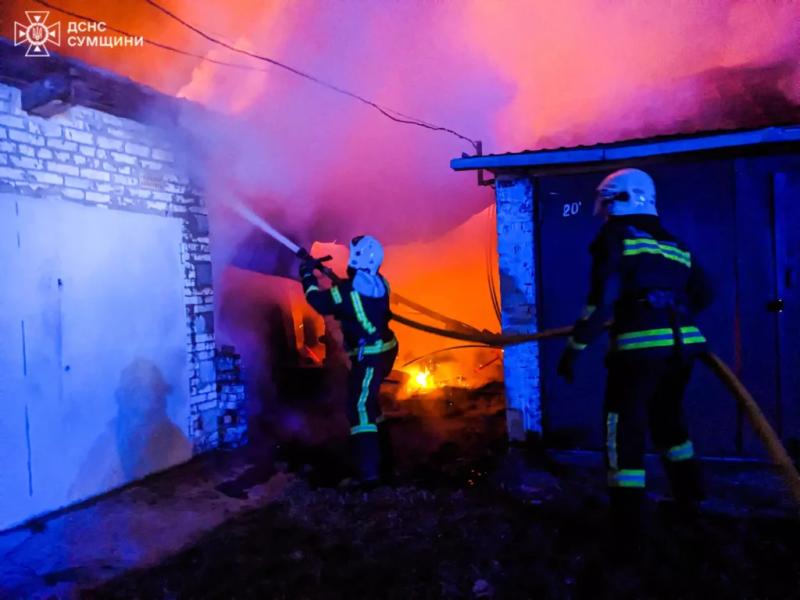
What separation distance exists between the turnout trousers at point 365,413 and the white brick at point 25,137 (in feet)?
10.8

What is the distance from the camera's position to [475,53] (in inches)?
407

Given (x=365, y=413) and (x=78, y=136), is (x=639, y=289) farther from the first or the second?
(x=78, y=136)

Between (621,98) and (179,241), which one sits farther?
(621,98)

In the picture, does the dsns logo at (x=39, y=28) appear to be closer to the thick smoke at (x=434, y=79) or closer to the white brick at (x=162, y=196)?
the thick smoke at (x=434, y=79)

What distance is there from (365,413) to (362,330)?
2.50 feet

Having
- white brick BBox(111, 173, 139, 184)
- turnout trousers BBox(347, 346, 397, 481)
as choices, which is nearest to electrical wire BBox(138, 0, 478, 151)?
white brick BBox(111, 173, 139, 184)

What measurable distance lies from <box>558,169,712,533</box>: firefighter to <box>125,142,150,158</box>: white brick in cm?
458

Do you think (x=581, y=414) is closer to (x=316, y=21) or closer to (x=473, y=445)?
(x=473, y=445)

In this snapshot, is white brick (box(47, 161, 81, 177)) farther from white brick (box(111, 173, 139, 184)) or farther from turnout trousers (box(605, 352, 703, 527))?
turnout trousers (box(605, 352, 703, 527))

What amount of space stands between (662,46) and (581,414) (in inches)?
317

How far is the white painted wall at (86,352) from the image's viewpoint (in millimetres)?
4871

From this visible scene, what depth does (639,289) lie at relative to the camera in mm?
3883

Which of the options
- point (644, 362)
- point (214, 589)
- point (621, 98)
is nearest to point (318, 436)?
point (214, 589)

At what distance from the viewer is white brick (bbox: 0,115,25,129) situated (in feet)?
16.0
